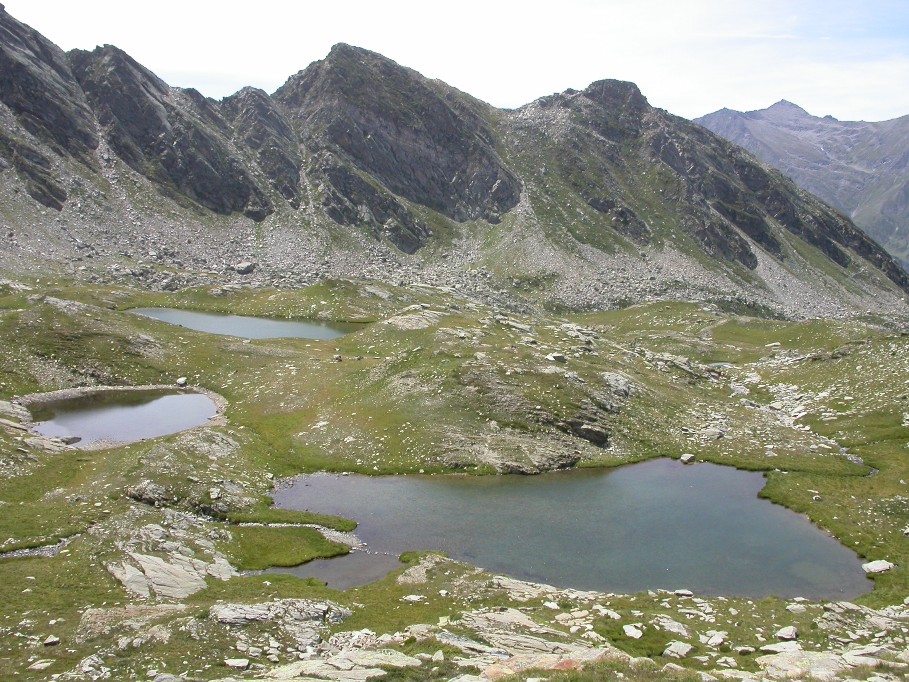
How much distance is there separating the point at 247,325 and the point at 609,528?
316ft

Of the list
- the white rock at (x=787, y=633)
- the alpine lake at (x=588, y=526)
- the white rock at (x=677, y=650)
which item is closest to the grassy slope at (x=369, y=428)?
the alpine lake at (x=588, y=526)

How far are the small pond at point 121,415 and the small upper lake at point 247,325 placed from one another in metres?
41.2

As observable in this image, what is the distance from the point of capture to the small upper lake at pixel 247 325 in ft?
391

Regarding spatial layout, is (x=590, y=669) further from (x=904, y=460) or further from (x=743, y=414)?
(x=743, y=414)

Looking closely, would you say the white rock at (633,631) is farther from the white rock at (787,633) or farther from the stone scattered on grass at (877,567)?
the stone scattered on grass at (877,567)

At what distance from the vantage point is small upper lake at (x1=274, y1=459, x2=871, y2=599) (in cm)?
4241

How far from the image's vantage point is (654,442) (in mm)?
68188

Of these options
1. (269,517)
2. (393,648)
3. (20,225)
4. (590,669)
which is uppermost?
(20,225)

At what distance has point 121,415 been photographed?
6900 cm

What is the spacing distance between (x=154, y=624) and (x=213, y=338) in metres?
73.8

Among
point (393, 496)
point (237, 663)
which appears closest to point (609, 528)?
point (393, 496)

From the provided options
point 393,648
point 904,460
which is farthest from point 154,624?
point 904,460

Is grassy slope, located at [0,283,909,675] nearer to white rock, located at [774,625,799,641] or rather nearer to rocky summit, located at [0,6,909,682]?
rocky summit, located at [0,6,909,682]

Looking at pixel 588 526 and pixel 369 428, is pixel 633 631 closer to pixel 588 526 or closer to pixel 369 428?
pixel 588 526
